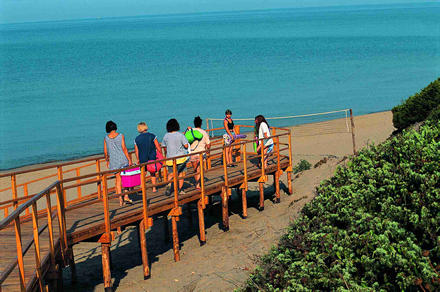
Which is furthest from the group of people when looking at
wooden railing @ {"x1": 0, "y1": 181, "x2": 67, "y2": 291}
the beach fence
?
the beach fence

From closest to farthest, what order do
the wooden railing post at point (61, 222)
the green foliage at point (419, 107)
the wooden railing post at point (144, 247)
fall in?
the wooden railing post at point (61, 222)
the wooden railing post at point (144, 247)
the green foliage at point (419, 107)

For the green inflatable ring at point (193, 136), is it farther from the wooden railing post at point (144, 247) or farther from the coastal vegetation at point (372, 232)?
the coastal vegetation at point (372, 232)

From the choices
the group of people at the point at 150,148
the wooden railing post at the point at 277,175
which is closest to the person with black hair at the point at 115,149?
the group of people at the point at 150,148

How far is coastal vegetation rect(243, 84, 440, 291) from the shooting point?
19.6ft

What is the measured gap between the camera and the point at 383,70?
66625mm

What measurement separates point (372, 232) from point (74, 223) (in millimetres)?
6472

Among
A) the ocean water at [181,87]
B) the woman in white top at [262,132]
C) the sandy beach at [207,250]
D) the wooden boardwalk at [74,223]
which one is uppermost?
the ocean water at [181,87]

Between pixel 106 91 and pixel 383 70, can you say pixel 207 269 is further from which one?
pixel 383 70

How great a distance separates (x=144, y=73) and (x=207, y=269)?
6122cm

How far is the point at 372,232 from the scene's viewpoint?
648 centimetres

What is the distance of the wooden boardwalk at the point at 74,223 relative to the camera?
25.6ft

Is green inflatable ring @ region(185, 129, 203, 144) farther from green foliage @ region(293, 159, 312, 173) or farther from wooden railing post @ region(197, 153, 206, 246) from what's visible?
green foliage @ region(293, 159, 312, 173)

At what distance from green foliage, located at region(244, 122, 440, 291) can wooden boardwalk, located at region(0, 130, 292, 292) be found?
319 centimetres

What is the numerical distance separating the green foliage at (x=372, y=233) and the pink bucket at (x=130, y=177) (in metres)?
4.63
